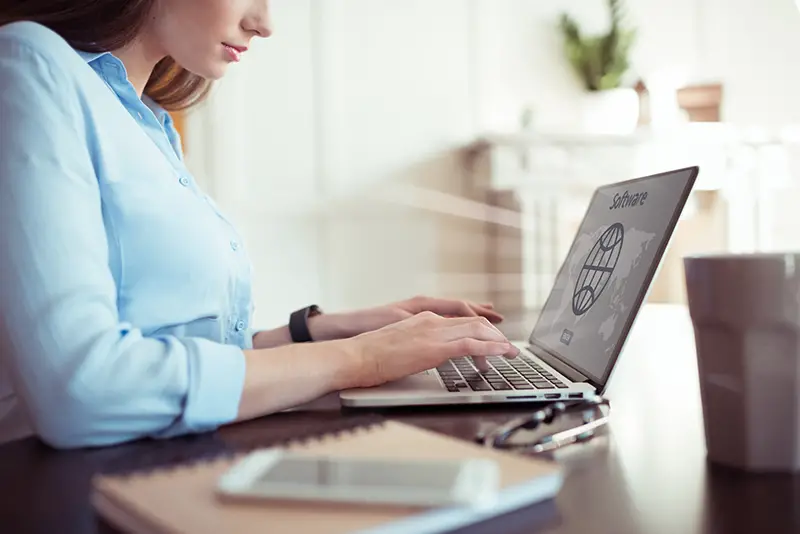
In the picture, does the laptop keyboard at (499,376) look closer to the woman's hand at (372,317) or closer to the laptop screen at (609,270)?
the laptop screen at (609,270)

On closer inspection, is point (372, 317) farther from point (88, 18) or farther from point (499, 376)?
point (88, 18)

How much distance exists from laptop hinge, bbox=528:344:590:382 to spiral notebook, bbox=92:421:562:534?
0.99ft

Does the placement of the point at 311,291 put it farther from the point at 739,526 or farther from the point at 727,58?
the point at 739,526

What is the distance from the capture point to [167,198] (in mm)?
775

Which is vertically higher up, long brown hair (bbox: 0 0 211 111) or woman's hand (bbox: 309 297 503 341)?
long brown hair (bbox: 0 0 211 111)

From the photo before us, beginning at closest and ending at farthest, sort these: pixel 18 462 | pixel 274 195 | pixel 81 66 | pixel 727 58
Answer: pixel 18 462 → pixel 81 66 → pixel 274 195 → pixel 727 58

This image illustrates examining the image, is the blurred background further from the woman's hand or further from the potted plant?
the woman's hand

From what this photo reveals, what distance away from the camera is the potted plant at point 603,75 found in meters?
3.03

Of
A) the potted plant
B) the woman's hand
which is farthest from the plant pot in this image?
the woman's hand

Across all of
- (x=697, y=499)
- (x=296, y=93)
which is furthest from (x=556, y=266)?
(x=697, y=499)

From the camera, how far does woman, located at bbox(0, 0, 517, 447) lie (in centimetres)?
60

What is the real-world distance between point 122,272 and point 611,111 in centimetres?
266

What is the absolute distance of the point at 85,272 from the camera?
0.62 meters

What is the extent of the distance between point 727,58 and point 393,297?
1776 mm
